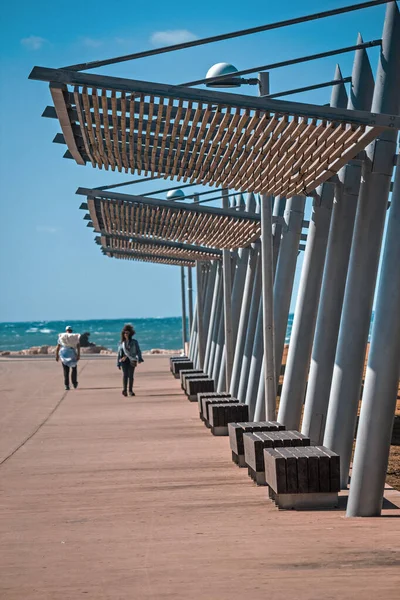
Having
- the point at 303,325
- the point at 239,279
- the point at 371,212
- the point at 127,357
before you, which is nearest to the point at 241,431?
the point at 303,325

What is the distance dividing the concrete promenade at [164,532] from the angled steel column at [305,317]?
92 cm

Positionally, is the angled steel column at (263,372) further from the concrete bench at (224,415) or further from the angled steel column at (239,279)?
the angled steel column at (239,279)

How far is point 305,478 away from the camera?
320 inches

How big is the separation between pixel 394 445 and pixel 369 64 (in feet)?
21.1

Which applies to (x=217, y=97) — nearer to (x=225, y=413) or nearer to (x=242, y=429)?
(x=242, y=429)

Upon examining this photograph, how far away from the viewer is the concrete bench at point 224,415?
14047 mm

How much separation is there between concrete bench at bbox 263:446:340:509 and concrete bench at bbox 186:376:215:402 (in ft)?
38.7

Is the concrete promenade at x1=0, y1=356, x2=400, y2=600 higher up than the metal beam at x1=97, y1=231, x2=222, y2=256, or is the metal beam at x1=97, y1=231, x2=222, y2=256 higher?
the metal beam at x1=97, y1=231, x2=222, y2=256

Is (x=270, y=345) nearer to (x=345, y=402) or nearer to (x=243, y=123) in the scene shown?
(x=345, y=402)

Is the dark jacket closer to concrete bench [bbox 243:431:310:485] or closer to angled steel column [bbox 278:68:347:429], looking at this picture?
angled steel column [bbox 278:68:347:429]

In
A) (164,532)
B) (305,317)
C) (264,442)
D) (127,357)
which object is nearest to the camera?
(164,532)

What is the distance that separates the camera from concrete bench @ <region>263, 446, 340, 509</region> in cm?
807

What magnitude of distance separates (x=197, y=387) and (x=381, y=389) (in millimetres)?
12635

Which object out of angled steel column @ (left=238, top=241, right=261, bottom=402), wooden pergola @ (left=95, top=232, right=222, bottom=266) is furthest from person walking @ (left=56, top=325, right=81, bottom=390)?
angled steel column @ (left=238, top=241, right=261, bottom=402)
